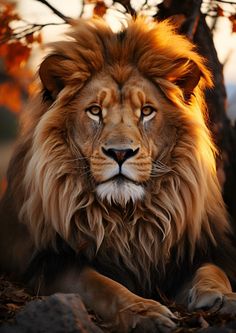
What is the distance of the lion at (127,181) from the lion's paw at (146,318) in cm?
41

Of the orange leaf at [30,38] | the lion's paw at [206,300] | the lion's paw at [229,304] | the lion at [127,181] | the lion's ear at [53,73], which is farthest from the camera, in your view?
the orange leaf at [30,38]

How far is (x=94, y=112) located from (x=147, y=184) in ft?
1.68

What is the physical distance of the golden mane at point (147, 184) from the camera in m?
5.22

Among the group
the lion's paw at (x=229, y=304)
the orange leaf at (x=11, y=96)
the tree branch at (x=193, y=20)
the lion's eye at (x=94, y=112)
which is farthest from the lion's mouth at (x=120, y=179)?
the orange leaf at (x=11, y=96)

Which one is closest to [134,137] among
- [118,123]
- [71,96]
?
[118,123]

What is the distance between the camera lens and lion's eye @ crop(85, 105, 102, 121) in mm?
5193

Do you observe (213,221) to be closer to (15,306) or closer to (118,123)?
(118,123)

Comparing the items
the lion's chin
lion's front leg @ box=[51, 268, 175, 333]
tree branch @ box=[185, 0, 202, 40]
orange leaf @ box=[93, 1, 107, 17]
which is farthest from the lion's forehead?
orange leaf @ box=[93, 1, 107, 17]

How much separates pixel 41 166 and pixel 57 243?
46cm

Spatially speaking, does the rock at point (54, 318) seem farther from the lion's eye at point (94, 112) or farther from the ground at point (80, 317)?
the lion's eye at point (94, 112)

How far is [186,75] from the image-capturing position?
544cm

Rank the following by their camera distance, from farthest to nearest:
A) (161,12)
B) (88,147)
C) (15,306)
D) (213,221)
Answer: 1. (161,12)
2. (213,221)
3. (88,147)
4. (15,306)

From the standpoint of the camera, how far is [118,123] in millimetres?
5074

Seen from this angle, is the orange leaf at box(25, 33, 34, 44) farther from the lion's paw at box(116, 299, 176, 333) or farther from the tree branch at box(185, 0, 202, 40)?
the lion's paw at box(116, 299, 176, 333)
